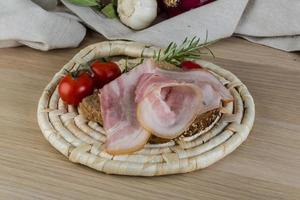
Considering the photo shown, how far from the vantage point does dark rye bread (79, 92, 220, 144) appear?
892 millimetres

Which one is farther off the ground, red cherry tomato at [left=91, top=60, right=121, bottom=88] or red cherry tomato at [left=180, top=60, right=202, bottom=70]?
red cherry tomato at [left=180, top=60, right=202, bottom=70]

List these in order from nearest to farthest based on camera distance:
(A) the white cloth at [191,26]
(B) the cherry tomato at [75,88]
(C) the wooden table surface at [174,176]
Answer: (C) the wooden table surface at [174,176], (B) the cherry tomato at [75,88], (A) the white cloth at [191,26]

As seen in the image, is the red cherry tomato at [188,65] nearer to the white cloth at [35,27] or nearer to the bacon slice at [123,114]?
the bacon slice at [123,114]

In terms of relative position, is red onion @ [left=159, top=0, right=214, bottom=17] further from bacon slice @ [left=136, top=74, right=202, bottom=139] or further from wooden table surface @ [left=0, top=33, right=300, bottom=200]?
bacon slice @ [left=136, top=74, right=202, bottom=139]

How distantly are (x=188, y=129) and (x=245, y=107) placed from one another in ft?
0.46

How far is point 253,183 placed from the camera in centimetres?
85


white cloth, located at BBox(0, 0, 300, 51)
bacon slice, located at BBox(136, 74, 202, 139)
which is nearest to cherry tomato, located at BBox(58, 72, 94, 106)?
bacon slice, located at BBox(136, 74, 202, 139)

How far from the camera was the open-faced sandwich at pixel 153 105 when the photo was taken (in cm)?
86

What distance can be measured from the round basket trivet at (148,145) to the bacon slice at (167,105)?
0.12ft

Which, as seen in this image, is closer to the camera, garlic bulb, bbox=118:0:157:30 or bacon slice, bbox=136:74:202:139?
bacon slice, bbox=136:74:202:139

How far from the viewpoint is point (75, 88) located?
37.4 inches

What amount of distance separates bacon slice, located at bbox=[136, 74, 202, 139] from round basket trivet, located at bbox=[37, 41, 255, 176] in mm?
36

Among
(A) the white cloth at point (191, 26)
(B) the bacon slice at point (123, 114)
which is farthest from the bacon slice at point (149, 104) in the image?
(A) the white cloth at point (191, 26)

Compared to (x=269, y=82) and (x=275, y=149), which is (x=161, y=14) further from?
(x=275, y=149)
